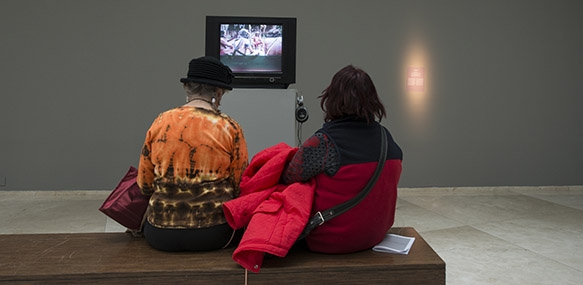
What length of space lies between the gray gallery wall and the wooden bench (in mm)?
3628

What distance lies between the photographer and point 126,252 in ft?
6.23

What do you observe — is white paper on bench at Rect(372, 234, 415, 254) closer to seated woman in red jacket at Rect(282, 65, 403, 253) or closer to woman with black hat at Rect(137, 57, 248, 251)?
seated woman in red jacket at Rect(282, 65, 403, 253)

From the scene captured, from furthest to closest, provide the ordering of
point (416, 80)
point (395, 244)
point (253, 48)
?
1. point (416, 80)
2. point (253, 48)
3. point (395, 244)

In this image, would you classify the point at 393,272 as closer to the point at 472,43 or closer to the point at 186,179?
the point at 186,179

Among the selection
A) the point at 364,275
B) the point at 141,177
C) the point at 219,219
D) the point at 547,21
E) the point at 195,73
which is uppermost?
the point at 547,21

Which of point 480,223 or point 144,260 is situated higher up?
point 144,260

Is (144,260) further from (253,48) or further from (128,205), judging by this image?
(253,48)

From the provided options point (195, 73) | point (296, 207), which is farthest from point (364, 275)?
point (195, 73)

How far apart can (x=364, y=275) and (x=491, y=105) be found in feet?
15.7

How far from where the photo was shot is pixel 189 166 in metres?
1.85

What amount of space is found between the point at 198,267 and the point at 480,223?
10.7 feet

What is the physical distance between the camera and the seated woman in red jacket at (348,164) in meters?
1.79

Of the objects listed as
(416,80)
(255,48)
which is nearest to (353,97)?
(255,48)

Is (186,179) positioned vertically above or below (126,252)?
above
